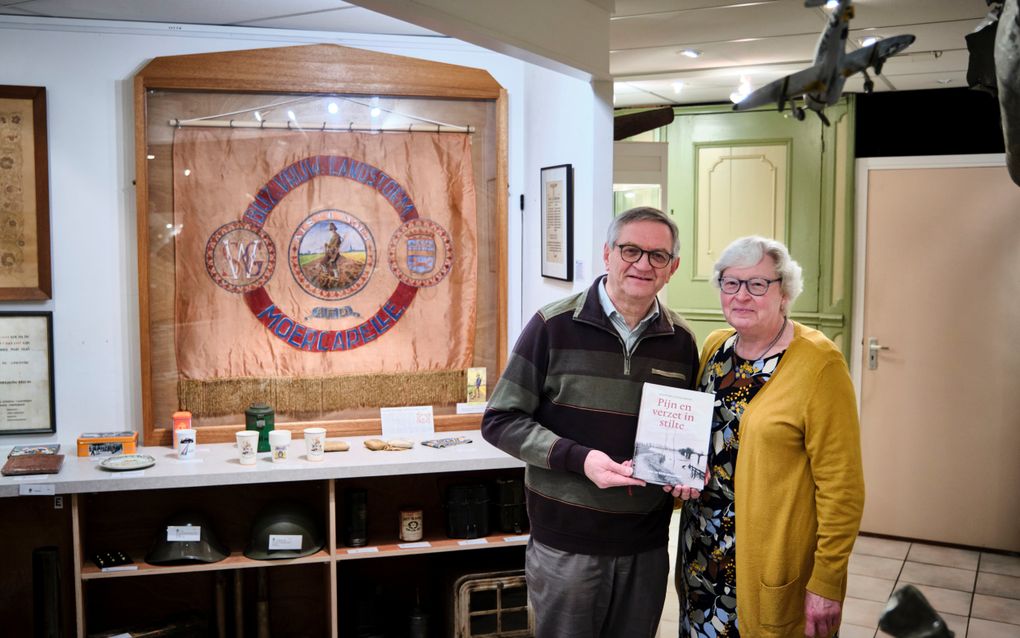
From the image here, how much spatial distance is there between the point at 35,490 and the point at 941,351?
4.80 meters

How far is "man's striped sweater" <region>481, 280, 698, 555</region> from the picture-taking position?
234cm

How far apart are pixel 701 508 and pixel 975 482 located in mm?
3894

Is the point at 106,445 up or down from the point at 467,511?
up

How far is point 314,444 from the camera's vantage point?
339 centimetres

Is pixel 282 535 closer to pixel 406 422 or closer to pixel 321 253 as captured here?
pixel 406 422

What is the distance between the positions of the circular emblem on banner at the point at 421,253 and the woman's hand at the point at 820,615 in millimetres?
2170

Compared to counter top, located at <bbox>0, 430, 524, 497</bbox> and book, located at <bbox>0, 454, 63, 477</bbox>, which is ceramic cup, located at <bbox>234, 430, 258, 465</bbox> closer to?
counter top, located at <bbox>0, 430, 524, 497</bbox>

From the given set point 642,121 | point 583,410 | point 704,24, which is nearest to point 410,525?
point 583,410

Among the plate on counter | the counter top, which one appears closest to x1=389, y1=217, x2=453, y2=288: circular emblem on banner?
the counter top

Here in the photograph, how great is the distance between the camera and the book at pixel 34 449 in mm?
3366

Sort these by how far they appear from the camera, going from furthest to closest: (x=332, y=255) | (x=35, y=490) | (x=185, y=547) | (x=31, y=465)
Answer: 1. (x=332, y=255)
2. (x=185, y=547)
3. (x=31, y=465)
4. (x=35, y=490)

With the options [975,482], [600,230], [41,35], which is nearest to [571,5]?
[600,230]

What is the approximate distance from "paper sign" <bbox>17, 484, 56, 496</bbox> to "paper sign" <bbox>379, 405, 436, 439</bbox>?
4.08ft

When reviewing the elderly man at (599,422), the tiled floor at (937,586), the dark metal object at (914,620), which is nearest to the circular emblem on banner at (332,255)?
the elderly man at (599,422)
